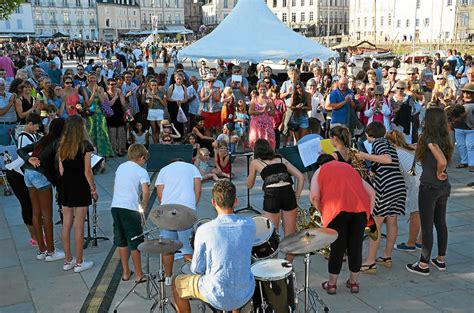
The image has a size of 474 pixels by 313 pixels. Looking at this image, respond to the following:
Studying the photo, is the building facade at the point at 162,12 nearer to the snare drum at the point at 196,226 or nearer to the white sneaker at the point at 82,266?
the white sneaker at the point at 82,266

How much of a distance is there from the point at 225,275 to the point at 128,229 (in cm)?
198

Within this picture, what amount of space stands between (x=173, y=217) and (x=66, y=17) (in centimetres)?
9577

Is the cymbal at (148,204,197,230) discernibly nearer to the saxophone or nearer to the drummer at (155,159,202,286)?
the drummer at (155,159,202,286)

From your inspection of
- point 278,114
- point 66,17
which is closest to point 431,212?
point 278,114

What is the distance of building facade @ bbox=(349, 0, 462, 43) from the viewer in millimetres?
75688

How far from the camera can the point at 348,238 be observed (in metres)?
5.31

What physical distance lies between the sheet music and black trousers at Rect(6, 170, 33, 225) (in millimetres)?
3687

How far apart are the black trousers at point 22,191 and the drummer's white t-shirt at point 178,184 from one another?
2213 mm

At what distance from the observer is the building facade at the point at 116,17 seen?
9715 centimetres

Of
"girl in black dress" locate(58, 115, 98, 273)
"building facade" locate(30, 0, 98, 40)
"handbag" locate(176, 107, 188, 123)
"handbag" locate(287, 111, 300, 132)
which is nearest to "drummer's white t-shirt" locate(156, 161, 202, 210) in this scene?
"girl in black dress" locate(58, 115, 98, 273)

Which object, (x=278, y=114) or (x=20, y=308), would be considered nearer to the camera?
(x=20, y=308)

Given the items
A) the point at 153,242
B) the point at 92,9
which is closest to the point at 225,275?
the point at 153,242

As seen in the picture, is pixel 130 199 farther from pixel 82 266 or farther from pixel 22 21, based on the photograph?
pixel 22 21

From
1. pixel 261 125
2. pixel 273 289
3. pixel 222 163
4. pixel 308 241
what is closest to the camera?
pixel 273 289
